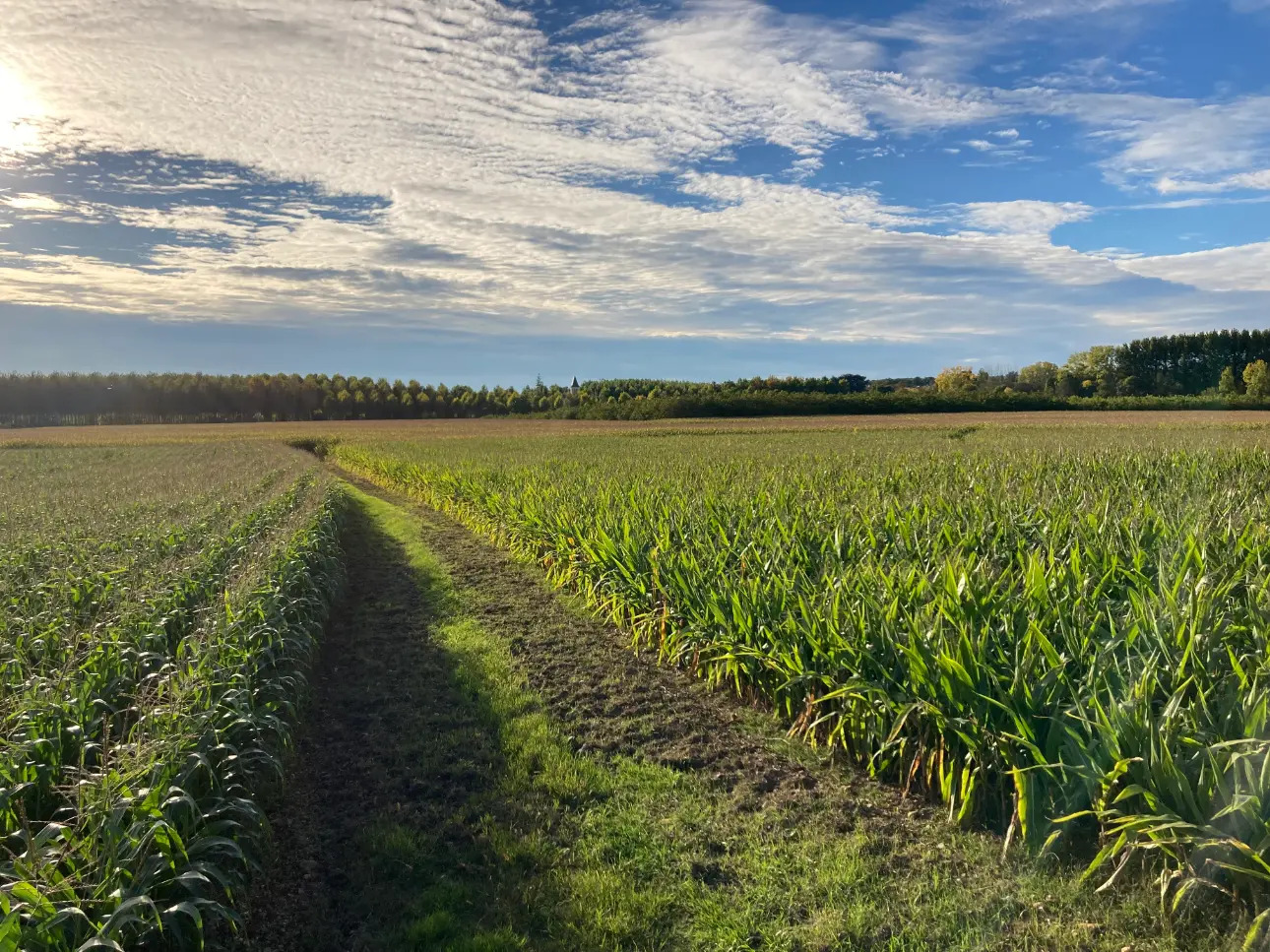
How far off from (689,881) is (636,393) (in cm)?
9746

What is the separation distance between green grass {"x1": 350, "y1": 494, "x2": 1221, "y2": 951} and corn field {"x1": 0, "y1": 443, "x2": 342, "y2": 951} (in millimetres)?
986

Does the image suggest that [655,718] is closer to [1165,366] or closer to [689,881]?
[689,881]

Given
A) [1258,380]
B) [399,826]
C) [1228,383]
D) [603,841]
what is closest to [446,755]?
[399,826]

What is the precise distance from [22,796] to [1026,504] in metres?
9.50

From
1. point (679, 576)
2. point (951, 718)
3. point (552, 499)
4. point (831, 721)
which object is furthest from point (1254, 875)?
point (552, 499)

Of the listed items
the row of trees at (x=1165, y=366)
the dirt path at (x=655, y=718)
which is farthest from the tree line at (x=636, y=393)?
the dirt path at (x=655, y=718)

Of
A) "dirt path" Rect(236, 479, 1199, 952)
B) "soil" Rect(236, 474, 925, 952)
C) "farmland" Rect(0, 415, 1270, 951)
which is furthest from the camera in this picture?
"soil" Rect(236, 474, 925, 952)

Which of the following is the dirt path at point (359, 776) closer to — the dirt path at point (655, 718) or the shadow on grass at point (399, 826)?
the shadow on grass at point (399, 826)

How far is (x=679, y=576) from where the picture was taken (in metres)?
7.16

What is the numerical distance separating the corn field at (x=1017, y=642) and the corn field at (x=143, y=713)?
11.4ft

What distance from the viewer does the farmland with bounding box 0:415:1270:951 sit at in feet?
11.4

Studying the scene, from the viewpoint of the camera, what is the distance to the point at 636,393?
331ft

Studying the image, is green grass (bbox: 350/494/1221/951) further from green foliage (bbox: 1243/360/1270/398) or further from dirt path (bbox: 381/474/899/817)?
green foliage (bbox: 1243/360/1270/398)

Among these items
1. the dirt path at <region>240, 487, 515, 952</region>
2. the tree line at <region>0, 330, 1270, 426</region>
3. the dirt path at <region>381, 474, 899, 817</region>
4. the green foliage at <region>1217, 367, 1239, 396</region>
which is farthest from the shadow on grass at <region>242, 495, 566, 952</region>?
the green foliage at <region>1217, 367, 1239, 396</region>
